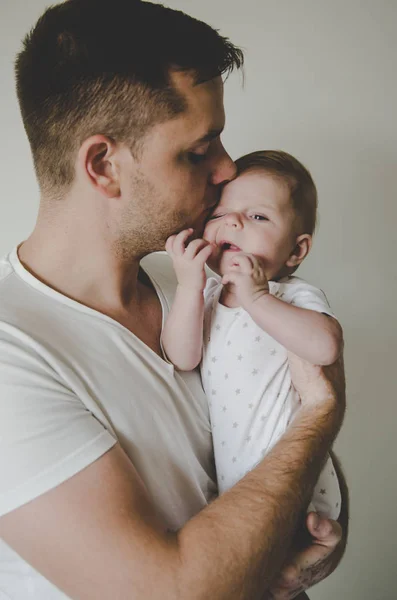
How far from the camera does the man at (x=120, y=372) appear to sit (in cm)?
86

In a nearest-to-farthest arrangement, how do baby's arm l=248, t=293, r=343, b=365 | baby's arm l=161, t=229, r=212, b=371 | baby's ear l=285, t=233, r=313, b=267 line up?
baby's arm l=248, t=293, r=343, b=365 < baby's arm l=161, t=229, r=212, b=371 < baby's ear l=285, t=233, r=313, b=267

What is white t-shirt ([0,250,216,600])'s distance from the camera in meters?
0.87

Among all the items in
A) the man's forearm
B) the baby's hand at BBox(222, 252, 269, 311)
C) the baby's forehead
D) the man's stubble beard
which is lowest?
the man's forearm

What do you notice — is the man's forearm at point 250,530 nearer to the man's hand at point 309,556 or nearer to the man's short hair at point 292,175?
the man's hand at point 309,556

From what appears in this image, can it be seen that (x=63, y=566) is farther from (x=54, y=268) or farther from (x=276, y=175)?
(x=276, y=175)

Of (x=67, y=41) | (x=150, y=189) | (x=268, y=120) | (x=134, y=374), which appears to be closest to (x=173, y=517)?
(x=134, y=374)

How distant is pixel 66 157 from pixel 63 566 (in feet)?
2.75

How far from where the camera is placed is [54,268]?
117 cm

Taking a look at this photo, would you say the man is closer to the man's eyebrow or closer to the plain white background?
the man's eyebrow

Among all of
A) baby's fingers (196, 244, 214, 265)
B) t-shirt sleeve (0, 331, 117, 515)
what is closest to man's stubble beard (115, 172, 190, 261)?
baby's fingers (196, 244, 214, 265)

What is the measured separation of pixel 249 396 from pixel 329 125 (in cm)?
108

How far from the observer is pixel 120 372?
1124 millimetres

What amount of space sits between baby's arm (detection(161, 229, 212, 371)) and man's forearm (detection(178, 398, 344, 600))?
0.30m

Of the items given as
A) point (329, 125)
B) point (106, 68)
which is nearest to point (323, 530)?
point (106, 68)
